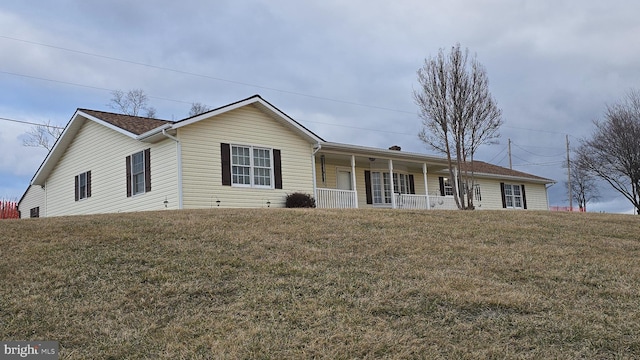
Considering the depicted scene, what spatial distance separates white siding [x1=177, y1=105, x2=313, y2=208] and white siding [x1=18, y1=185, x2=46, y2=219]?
1039 centimetres

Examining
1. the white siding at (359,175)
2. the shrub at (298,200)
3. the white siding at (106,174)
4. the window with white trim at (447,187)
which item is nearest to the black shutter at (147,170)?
the white siding at (106,174)

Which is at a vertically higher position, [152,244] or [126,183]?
[126,183]

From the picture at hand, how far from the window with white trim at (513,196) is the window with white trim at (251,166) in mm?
17166

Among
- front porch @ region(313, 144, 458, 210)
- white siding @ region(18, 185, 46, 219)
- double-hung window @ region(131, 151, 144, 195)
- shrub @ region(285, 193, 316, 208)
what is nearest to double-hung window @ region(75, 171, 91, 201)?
double-hung window @ region(131, 151, 144, 195)

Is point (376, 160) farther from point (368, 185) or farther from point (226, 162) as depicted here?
point (226, 162)

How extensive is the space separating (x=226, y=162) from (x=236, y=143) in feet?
2.78

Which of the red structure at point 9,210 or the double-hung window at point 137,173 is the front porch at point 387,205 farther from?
the red structure at point 9,210

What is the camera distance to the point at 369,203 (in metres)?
23.2

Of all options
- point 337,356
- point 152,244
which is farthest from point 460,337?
point 152,244

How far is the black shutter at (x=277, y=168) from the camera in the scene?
17891 millimetres

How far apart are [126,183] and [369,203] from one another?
33.0 ft

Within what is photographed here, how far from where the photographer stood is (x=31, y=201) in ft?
83.4

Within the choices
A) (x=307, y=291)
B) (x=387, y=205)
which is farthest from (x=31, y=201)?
(x=307, y=291)

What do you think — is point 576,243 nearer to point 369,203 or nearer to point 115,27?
point 369,203
